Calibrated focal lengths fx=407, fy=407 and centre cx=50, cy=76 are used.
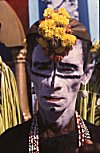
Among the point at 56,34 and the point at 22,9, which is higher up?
the point at 22,9

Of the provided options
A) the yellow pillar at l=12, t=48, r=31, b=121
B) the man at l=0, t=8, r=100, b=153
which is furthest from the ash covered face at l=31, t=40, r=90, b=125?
the yellow pillar at l=12, t=48, r=31, b=121

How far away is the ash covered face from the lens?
6.10 feet

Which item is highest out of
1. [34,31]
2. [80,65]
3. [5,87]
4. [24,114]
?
[34,31]

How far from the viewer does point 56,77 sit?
73.3 inches

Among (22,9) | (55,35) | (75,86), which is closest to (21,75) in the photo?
(22,9)

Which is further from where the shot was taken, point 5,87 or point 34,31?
point 5,87

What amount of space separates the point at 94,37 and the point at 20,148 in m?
1.16

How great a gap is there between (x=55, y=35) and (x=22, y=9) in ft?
3.25

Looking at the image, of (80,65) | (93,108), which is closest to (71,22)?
(80,65)

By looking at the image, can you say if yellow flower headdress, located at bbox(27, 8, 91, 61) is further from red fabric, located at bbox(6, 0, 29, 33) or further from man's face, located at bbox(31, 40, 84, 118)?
red fabric, located at bbox(6, 0, 29, 33)

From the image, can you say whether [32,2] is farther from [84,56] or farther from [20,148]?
[20,148]

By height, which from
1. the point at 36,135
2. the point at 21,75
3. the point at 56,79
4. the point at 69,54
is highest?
the point at 69,54

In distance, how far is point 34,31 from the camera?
6.15 feet

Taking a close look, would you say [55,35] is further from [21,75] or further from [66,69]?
[21,75]
